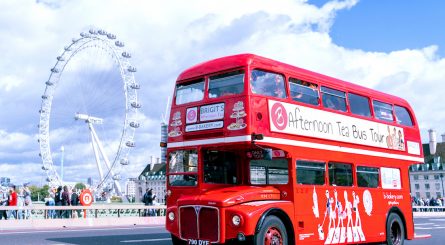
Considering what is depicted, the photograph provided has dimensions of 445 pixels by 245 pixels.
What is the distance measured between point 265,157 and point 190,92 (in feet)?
7.52

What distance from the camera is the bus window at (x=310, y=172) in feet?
36.9

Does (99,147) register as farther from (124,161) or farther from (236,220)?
(236,220)

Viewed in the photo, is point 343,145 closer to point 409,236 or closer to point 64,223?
point 409,236

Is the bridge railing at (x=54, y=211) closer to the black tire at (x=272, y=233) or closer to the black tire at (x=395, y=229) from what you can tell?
the black tire at (x=395, y=229)

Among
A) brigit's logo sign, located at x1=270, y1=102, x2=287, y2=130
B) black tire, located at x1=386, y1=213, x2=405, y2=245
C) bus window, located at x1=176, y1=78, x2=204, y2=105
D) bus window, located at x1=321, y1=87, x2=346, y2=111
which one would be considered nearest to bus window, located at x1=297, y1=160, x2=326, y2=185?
brigit's logo sign, located at x1=270, y1=102, x2=287, y2=130

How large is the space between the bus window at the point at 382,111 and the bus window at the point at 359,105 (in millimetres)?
386

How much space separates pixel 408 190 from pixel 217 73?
25.5 feet

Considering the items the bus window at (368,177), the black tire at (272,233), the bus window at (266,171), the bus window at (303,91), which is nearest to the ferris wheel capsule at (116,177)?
the bus window at (368,177)

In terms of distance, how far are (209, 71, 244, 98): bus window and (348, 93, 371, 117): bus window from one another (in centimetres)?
383

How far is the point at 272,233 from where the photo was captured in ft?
33.0

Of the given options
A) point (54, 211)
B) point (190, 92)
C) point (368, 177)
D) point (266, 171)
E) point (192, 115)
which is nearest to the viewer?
point (266, 171)

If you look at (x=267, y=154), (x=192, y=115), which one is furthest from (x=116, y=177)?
(x=267, y=154)

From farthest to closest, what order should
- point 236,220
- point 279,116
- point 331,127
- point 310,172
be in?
point 331,127
point 310,172
point 279,116
point 236,220

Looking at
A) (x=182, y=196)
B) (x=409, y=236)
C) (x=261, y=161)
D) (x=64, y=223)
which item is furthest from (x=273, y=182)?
(x=64, y=223)
